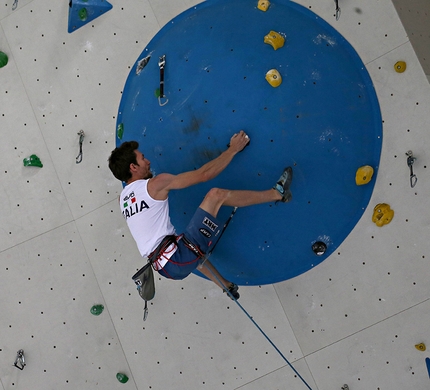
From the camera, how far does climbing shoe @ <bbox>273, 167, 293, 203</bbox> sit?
2.98m

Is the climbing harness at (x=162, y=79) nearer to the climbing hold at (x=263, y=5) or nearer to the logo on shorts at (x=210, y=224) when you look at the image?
the climbing hold at (x=263, y=5)

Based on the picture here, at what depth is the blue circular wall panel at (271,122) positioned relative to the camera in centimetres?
300

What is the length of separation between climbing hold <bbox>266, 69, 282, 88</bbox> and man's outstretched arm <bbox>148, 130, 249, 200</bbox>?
355 millimetres

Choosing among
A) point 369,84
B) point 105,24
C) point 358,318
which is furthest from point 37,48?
point 358,318

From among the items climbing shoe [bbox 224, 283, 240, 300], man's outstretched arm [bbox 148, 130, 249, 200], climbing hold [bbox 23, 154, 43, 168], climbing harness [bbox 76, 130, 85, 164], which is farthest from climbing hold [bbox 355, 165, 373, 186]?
climbing hold [bbox 23, 154, 43, 168]

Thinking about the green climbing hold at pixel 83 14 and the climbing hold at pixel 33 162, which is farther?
the climbing hold at pixel 33 162

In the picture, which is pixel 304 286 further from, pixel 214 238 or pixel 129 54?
pixel 129 54

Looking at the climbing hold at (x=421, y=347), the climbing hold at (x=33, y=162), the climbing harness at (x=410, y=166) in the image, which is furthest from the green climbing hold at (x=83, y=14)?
the climbing hold at (x=421, y=347)

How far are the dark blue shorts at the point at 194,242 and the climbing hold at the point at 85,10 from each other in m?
1.89

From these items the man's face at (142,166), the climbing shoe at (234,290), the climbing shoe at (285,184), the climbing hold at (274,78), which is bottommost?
the climbing shoe at (234,290)

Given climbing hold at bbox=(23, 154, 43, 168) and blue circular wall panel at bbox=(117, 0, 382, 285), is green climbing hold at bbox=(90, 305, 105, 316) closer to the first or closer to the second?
blue circular wall panel at bbox=(117, 0, 382, 285)

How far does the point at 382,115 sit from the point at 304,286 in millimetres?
1306

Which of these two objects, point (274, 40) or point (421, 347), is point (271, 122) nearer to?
point (274, 40)

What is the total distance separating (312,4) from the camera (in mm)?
3260
